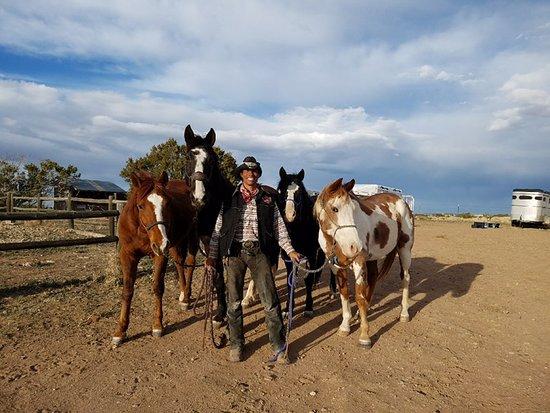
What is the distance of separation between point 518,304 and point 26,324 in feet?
26.9

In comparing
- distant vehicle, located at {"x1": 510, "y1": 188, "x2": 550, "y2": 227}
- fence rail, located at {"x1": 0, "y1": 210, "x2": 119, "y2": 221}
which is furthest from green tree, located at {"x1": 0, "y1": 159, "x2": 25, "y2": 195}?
distant vehicle, located at {"x1": 510, "y1": 188, "x2": 550, "y2": 227}

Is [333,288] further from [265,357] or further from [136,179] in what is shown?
[136,179]

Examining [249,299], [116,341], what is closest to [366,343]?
[249,299]

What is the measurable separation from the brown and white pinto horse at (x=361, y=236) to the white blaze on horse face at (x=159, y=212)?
187 cm

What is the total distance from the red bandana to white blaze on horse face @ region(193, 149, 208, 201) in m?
0.43

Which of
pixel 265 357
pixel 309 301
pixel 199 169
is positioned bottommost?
pixel 265 357

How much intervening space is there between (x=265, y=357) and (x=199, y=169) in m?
2.28

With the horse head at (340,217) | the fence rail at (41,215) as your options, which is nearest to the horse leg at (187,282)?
the horse head at (340,217)

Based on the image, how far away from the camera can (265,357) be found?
4.17 m

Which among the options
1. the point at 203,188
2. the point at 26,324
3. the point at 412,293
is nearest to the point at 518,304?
the point at 412,293

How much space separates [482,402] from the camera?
3463mm

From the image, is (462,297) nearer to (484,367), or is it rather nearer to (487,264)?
(484,367)

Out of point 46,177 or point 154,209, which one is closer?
point 154,209

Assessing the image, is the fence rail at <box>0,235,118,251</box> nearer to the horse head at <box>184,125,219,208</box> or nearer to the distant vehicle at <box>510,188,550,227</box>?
the horse head at <box>184,125,219,208</box>
